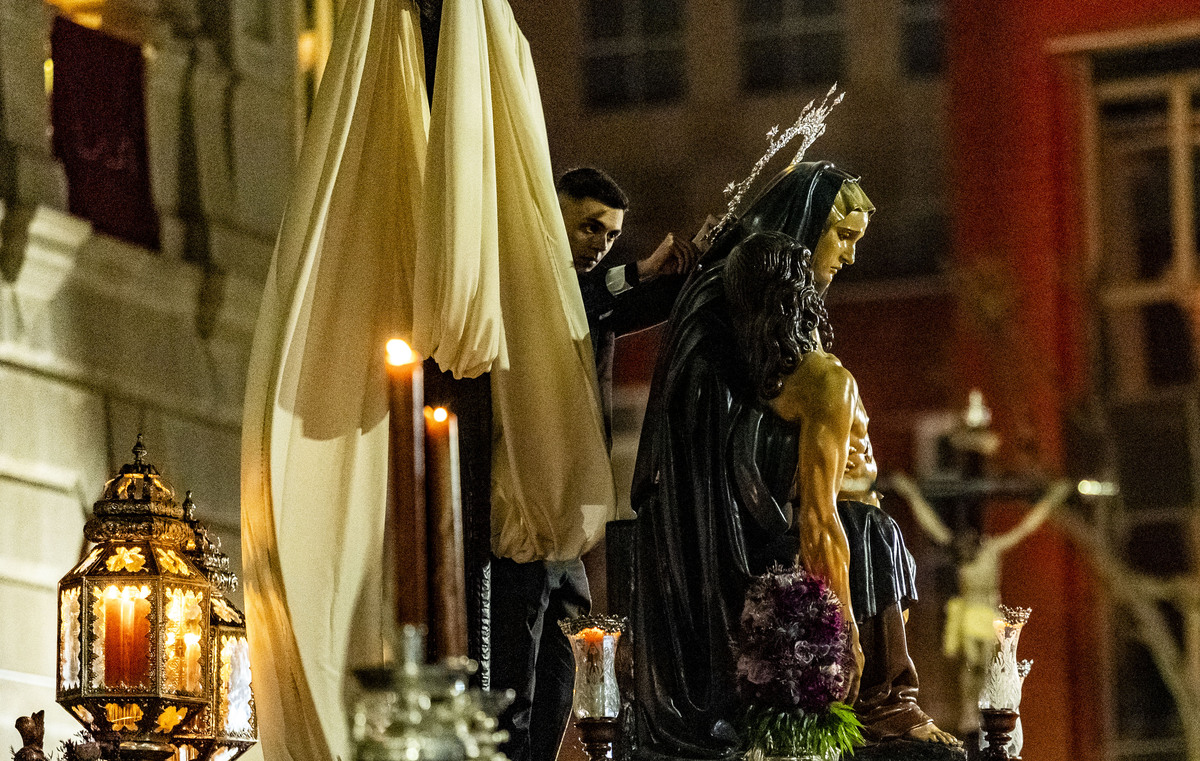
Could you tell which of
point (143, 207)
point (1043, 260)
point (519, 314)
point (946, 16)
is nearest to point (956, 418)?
point (1043, 260)

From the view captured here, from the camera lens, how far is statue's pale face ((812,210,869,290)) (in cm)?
527

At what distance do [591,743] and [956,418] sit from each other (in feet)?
25.6

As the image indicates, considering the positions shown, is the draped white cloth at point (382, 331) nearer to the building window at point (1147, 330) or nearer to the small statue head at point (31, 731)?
the small statue head at point (31, 731)

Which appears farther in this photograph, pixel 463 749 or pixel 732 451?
pixel 732 451

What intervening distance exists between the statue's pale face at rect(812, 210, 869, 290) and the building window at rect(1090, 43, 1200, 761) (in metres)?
7.02

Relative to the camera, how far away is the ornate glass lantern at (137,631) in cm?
596

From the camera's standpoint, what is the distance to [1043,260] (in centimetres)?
1257

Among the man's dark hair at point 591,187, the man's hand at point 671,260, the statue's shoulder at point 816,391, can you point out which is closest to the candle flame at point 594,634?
the statue's shoulder at point 816,391

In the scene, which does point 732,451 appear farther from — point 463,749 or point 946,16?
point 946,16

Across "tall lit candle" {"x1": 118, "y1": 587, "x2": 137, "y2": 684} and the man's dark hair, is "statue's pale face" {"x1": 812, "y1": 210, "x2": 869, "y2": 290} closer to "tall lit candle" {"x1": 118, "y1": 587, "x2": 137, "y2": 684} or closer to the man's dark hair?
the man's dark hair

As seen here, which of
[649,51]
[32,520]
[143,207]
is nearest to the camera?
[32,520]

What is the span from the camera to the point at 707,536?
496 centimetres

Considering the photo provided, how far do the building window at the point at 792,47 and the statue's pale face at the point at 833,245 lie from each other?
8.11 meters

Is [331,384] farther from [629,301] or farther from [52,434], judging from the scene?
[52,434]
